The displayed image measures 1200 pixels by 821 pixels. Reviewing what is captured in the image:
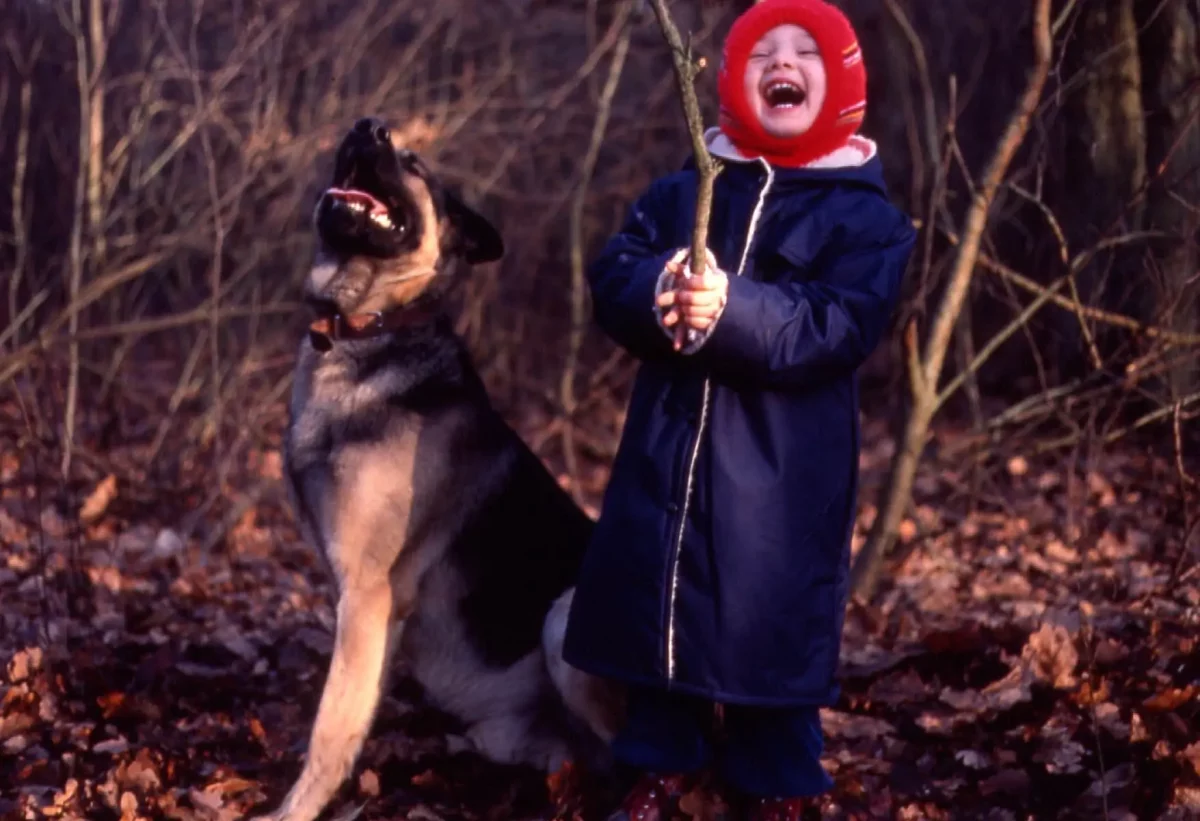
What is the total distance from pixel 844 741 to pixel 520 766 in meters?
0.93

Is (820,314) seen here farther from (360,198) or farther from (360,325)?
(360,198)

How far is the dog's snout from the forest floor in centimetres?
175

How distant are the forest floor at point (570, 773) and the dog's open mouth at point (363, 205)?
1.53 m

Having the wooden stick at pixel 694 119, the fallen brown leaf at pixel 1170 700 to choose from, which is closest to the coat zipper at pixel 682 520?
the wooden stick at pixel 694 119

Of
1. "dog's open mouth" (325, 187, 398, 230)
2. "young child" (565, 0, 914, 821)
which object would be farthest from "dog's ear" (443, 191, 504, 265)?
"young child" (565, 0, 914, 821)

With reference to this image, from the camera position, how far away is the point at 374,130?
3.83 meters

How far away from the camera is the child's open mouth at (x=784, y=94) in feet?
10.5

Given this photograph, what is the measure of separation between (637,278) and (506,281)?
23.0 ft

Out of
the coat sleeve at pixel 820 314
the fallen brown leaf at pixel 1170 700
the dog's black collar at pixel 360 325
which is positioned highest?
the dog's black collar at pixel 360 325

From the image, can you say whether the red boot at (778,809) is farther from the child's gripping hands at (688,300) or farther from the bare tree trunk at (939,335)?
the bare tree trunk at (939,335)

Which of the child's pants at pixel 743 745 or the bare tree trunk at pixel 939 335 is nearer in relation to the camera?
the child's pants at pixel 743 745

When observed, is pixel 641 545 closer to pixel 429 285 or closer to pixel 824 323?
pixel 824 323

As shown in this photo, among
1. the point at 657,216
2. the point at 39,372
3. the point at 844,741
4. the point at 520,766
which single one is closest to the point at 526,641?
the point at 520,766

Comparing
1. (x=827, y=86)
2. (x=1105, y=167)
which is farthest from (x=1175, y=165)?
(x=827, y=86)
